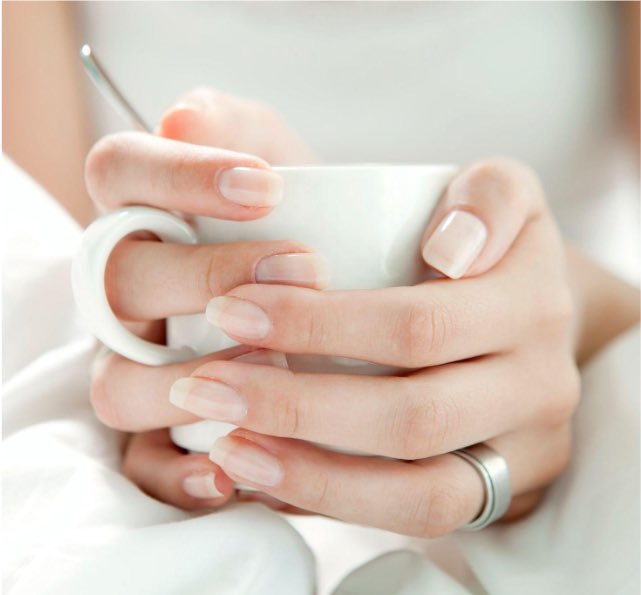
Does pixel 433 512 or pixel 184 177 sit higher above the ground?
pixel 184 177

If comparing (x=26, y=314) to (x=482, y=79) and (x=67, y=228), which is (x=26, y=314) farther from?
(x=482, y=79)

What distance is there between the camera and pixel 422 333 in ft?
1.45

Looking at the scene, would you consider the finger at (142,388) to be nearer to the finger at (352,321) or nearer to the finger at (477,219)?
the finger at (352,321)

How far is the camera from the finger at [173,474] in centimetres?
49

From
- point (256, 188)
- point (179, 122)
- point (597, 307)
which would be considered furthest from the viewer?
point (597, 307)

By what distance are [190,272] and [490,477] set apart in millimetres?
251

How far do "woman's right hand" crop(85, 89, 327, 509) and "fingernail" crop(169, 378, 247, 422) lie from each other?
30mm

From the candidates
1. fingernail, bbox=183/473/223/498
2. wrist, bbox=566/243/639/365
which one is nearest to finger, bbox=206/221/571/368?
fingernail, bbox=183/473/223/498

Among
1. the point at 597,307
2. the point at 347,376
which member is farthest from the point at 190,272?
the point at 597,307

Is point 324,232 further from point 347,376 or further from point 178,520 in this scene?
point 178,520

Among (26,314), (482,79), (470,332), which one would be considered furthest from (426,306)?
(482,79)

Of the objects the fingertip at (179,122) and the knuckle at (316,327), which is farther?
the fingertip at (179,122)

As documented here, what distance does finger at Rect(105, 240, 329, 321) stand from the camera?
0.43 meters

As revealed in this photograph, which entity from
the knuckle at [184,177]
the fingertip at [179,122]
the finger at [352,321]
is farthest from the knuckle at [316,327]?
the fingertip at [179,122]
